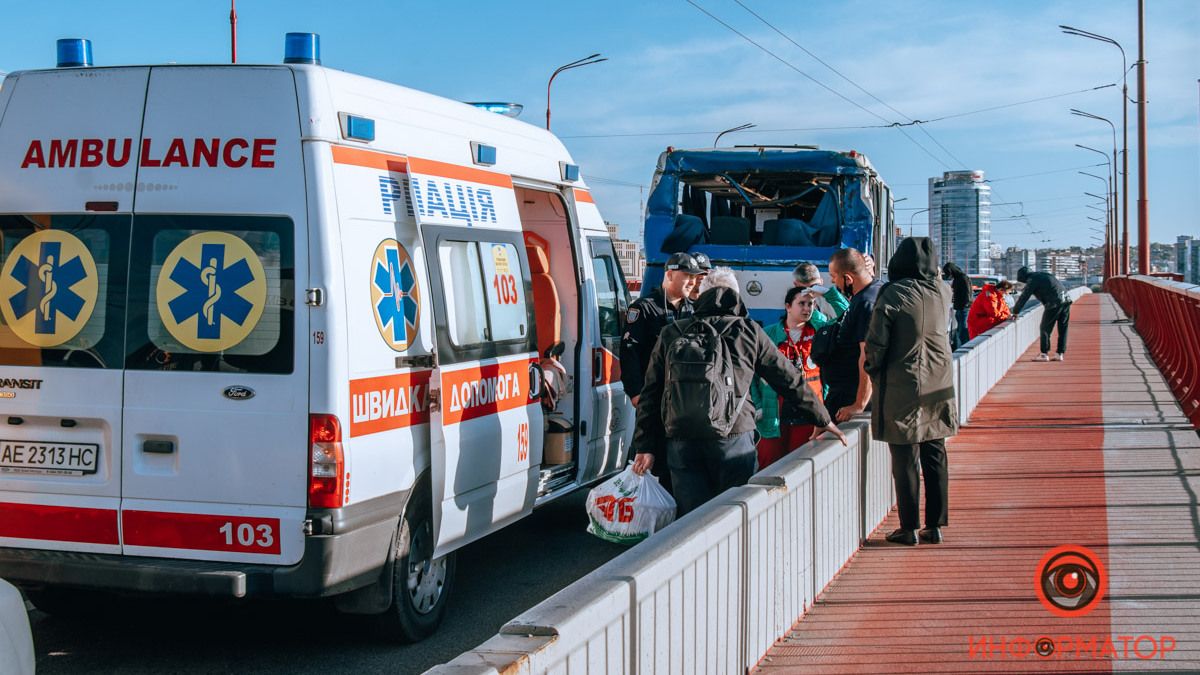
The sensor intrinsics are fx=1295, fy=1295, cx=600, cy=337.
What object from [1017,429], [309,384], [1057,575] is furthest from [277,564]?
[1017,429]

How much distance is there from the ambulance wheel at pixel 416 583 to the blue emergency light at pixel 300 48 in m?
2.11

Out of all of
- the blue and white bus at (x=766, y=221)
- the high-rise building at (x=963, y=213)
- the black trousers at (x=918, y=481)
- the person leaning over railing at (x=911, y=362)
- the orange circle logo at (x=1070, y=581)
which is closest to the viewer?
the orange circle logo at (x=1070, y=581)

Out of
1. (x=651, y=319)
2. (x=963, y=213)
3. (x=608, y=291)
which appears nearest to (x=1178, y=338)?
(x=608, y=291)

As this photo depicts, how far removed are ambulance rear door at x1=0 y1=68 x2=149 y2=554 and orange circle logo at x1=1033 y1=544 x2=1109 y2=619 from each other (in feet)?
14.1

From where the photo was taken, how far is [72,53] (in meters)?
6.14

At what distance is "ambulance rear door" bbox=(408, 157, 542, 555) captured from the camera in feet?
20.7

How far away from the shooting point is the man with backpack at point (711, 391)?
6.01 m

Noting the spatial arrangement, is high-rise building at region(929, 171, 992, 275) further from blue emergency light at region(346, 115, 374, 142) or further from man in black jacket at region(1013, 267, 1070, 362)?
blue emergency light at region(346, 115, 374, 142)

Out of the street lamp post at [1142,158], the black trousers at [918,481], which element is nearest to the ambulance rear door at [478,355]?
the black trousers at [918,481]

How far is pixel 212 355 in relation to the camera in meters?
5.54

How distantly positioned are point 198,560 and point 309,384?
892 mm

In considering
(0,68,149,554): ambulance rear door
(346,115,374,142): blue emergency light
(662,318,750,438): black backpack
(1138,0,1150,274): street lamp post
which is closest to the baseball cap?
(662,318,750,438): black backpack

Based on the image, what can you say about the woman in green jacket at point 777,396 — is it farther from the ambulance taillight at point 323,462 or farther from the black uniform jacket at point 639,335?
the ambulance taillight at point 323,462

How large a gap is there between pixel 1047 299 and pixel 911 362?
13.4 meters
